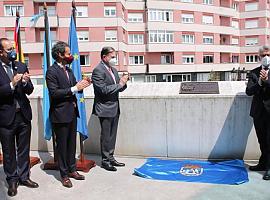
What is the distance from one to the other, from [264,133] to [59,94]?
9.54 ft

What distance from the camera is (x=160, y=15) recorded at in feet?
121

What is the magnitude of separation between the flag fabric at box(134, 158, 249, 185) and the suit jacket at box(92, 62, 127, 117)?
3.25ft

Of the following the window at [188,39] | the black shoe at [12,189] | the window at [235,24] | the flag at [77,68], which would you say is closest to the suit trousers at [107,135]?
the flag at [77,68]

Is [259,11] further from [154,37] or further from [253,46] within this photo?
[154,37]

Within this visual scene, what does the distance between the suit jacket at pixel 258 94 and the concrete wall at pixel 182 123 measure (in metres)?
0.50

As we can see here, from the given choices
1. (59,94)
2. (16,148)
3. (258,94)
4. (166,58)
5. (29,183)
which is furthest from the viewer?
(166,58)

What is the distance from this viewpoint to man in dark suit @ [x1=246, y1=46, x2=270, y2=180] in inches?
156

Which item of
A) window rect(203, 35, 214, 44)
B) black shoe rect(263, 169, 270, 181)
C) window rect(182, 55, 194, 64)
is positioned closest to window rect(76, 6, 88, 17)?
window rect(182, 55, 194, 64)

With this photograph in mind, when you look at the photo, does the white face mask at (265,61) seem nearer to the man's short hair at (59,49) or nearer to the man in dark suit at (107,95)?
the man in dark suit at (107,95)

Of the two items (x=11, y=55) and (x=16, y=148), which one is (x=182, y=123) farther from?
(x=11, y=55)

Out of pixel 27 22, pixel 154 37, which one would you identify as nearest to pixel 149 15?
pixel 154 37

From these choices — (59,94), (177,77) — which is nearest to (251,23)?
(177,77)

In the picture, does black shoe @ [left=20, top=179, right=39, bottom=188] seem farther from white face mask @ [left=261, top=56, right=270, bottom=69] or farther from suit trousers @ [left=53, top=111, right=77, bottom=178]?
white face mask @ [left=261, top=56, right=270, bottom=69]

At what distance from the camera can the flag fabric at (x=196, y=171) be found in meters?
4.03
